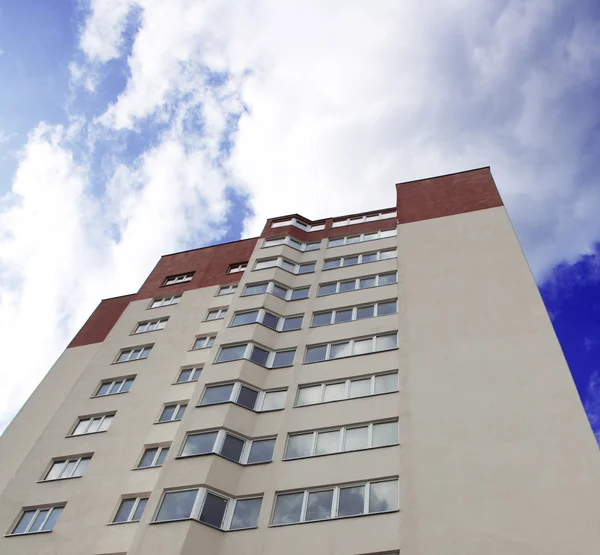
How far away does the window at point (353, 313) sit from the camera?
103 feet

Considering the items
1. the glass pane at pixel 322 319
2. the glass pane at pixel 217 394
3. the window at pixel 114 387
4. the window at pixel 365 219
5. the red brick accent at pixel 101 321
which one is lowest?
the glass pane at pixel 217 394

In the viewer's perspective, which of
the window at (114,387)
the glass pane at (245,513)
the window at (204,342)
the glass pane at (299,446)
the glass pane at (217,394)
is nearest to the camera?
the glass pane at (245,513)

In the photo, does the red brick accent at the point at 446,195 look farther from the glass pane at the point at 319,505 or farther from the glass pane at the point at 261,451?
the glass pane at the point at 319,505

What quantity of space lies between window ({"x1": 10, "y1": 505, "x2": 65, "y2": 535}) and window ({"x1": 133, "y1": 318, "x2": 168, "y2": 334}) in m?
13.2

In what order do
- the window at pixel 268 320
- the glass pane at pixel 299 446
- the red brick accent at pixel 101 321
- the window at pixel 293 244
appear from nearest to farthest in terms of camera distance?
the glass pane at pixel 299 446 < the window at pixel 268 320 < the window at pixel 293 244 < the red brick accent at pixel 101 321

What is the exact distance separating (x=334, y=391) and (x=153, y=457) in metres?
8.78

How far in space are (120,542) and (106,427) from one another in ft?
26.8

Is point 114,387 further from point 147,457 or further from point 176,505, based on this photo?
point 176,505

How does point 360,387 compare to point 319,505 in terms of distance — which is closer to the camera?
point 319,505

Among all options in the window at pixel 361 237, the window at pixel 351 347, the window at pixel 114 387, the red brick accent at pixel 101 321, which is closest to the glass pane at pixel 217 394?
the window at pixel 351 347

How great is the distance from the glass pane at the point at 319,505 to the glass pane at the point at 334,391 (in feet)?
16.6

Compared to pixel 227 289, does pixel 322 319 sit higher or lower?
lower

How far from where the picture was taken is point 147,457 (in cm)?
2714

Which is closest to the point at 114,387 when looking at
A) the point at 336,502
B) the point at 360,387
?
the point at 360,387
